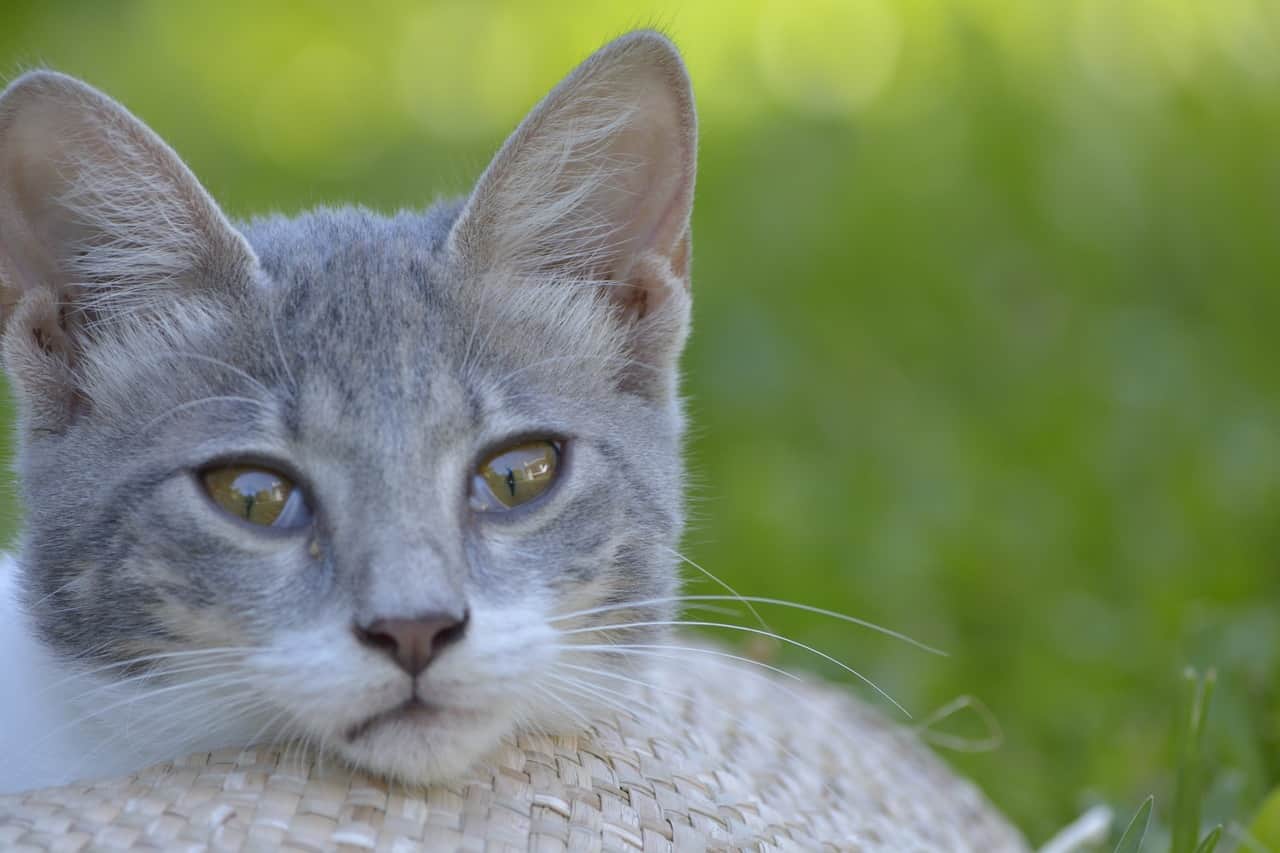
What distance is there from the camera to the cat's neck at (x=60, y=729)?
2.38m

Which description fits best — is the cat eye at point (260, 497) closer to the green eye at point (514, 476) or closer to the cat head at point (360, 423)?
the cat head at point (360, 423)

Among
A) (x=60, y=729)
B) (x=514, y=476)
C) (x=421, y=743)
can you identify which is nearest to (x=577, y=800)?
(x=421, y=743)

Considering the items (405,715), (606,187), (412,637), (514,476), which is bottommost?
(405,715)

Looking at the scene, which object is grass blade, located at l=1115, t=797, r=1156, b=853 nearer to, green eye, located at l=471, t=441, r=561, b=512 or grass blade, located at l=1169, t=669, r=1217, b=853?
grass blade, located at l=1169, t=669, r=1217, b=853

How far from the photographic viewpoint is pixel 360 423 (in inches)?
89.1

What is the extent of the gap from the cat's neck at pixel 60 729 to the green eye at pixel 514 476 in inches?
23.7

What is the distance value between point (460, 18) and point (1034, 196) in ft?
12.9

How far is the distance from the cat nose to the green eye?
312 mm

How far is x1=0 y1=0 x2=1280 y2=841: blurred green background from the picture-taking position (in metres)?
4.26

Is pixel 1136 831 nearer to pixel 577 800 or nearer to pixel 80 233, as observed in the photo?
pixel 577 800

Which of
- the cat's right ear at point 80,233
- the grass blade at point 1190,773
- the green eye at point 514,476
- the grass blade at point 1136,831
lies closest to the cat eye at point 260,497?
the green eye at point 514,476

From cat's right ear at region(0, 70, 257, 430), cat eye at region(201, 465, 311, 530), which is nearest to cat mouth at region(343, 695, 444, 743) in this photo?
cat eye at region(201, 465, 311, 530)

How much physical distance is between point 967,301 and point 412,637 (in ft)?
13.3

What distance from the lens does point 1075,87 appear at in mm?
6613
